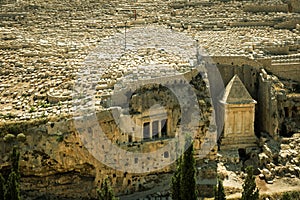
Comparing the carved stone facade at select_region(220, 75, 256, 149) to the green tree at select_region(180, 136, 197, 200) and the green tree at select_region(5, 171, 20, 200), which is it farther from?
the green tree at select_region(5, 171, 20, 200)

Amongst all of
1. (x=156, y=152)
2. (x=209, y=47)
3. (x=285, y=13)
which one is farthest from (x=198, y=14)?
(x=156, y=152)

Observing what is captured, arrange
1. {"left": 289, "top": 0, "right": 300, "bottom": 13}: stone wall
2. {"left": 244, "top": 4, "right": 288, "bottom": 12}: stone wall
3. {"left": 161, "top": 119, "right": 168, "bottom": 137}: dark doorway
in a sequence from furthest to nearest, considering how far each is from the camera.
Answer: {"left": 289, "top": 0, "right": 300, "bottom": 13}: stone wall < {"left": 244, "top": 4, "right": 288, "bottom": 12}: stone wall < {"left": 161, "top": 119, "right": 168, "bottom": 137}: dark doorway

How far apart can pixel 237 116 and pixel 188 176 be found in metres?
8.01

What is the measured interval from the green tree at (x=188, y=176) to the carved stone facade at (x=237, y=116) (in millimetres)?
7360

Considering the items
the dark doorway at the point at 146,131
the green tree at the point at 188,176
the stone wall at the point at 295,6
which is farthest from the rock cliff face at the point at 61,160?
the stone wall at the point at 295,6

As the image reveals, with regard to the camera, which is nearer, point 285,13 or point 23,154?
point 23,154

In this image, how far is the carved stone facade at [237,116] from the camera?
2612 cm

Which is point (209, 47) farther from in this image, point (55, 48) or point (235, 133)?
point (55, 48)

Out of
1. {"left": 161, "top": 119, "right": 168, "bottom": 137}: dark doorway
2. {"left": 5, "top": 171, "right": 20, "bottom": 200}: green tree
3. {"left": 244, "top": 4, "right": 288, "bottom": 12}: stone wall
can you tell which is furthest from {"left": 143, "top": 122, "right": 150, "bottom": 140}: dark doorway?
{"left": 244, "top": 4, "right": 288, "bottom": 12}: stone wall

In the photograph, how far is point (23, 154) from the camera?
20.4 meters

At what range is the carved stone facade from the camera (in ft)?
85.7

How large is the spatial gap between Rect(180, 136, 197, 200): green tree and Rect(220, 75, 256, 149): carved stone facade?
736 cm

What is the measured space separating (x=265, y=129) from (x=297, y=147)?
218cm

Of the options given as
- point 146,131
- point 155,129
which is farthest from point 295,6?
point 146,131
